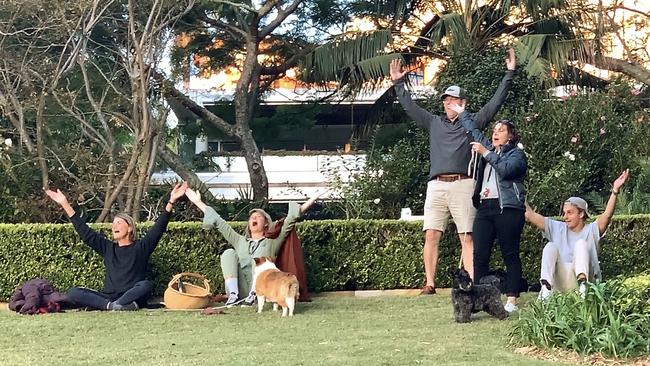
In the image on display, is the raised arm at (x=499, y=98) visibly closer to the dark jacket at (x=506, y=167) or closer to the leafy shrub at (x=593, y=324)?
the dark jacket at (x=506, y=167)

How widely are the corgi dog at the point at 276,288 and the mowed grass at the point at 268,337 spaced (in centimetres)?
13

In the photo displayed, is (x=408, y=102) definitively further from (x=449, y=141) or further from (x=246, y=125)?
(x=246, y=125)

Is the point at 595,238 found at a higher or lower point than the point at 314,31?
lower

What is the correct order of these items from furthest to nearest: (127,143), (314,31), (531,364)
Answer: (314,31)
(127,143)
(531,364)

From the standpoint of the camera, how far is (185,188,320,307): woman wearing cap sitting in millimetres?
7551

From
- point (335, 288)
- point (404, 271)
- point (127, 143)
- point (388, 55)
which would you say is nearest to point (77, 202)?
point (127, 143)

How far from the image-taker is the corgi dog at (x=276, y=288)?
6578 millimetres

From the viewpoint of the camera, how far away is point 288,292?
6.57 m

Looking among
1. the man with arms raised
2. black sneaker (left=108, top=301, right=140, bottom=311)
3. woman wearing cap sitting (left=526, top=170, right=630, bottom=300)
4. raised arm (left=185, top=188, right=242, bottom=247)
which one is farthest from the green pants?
woman wearing cap sitting (left=526, top=170, right=630, bottom=300)

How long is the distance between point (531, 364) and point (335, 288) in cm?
399

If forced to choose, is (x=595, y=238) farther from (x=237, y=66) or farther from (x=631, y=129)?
(x=237, y=66)

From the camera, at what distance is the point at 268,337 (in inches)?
221

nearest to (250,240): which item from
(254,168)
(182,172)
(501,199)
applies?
(501,199)

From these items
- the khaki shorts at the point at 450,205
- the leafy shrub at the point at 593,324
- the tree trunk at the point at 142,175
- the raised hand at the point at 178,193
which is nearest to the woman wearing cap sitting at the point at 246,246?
the raised hand at the point at 178,193
